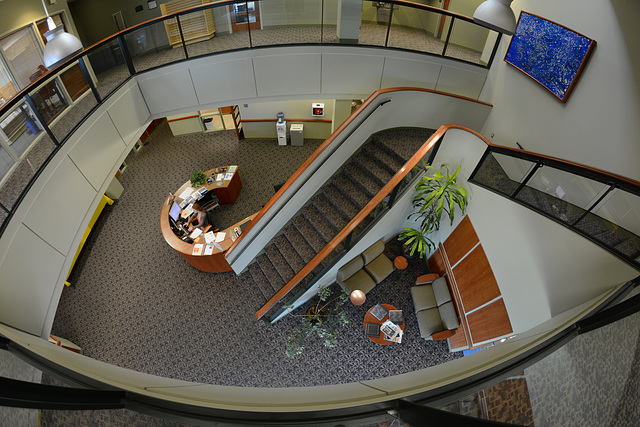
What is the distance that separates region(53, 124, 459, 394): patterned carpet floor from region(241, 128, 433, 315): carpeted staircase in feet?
2.63

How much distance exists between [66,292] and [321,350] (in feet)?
18.3

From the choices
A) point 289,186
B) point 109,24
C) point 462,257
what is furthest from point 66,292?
point 462,257

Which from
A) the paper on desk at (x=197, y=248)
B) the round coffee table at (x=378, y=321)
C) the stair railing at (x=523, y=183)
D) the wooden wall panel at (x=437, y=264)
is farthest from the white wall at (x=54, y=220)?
the wooden wall panel at (x=437, y=264)

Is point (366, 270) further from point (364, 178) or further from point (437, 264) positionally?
point (364, 178)

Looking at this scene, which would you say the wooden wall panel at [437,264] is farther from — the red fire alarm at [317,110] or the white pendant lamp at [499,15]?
the red fire alarm at [317,110]

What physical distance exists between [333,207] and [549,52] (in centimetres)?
432

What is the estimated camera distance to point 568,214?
11.4 feet

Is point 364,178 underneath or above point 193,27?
underneath

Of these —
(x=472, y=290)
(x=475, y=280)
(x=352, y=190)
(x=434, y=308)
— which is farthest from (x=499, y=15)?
(x=434, y=308)

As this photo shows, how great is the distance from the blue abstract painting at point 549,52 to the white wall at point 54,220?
7.04m

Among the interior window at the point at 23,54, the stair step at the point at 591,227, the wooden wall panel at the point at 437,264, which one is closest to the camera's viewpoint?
the stair step at the point at 591,227

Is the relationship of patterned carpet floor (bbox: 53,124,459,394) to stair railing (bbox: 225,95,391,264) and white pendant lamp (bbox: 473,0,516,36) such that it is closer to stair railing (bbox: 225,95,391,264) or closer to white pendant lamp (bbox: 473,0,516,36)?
stair railing (bbox: 225,95,391,264)

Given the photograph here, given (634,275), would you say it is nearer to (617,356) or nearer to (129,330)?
(617,356)

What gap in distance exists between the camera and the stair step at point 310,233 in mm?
6059
